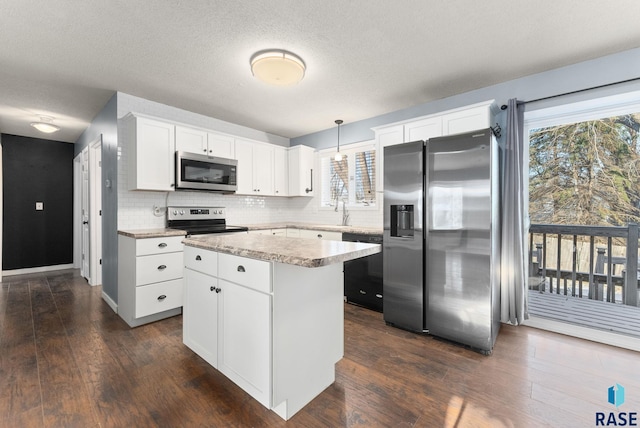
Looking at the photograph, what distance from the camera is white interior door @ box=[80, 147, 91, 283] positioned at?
179 inches

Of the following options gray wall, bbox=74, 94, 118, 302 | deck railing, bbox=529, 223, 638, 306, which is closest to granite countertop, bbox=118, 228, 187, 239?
gray wall, bbox=74, 94, 118, 302

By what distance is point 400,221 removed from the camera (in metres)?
2.86

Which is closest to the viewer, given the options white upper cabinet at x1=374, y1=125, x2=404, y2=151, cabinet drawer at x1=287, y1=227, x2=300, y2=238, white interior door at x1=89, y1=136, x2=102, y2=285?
white upper cabinet at x1=374, y1=125, x2=404, y2=151

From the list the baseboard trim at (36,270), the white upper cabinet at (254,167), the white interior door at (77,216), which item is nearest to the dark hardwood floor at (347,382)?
the white upper cabinet at (254,167)

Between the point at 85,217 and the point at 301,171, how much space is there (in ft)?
12.1

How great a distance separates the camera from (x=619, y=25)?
6.63ft

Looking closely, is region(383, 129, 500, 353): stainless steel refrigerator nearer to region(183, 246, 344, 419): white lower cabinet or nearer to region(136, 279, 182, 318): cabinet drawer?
region(183, 246, 344, 419): white lower cabinet

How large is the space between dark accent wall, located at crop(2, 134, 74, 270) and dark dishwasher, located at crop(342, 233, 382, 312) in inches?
216

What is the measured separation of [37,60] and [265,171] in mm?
2615

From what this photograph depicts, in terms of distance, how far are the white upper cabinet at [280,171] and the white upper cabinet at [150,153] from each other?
5.23 ft

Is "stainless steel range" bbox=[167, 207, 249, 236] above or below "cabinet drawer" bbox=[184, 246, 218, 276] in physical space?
Answer: above

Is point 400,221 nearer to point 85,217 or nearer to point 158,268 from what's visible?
point 158,268

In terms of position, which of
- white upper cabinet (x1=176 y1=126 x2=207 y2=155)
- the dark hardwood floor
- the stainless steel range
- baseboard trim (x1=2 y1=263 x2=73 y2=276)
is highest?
white upper cabinet (x1=176 y1=126 x2=207 y2=155)

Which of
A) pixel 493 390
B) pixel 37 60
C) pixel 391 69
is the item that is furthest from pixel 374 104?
pixel 37 60
